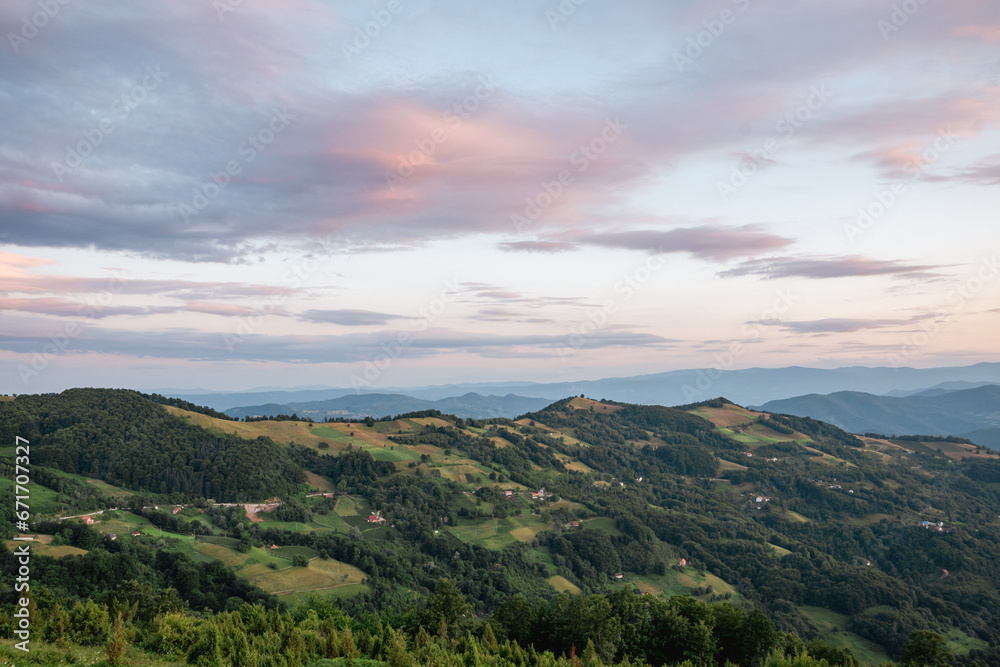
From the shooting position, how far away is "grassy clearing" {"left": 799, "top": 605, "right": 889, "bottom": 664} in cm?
11388

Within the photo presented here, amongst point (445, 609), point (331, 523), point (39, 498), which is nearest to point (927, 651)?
point (445, 609)

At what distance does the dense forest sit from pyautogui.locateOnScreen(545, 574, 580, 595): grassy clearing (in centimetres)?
112

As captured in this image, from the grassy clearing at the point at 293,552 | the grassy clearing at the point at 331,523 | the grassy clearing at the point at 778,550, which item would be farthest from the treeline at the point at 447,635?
the grassy clearing at the point at 778,550

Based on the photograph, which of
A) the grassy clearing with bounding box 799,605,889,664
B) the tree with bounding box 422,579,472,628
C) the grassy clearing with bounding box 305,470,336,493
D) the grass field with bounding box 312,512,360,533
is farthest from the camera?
the grassy clearing with bounding box 305,470,336,493

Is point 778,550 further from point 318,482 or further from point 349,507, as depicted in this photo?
point 318,482

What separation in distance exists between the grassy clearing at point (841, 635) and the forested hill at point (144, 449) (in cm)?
14463

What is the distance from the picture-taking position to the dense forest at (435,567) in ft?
171

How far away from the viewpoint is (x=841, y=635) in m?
123

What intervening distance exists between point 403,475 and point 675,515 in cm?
10090

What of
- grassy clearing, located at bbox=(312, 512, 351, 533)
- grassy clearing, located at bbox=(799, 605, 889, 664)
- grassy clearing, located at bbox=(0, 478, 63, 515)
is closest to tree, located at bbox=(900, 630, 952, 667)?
grassy clearing, located at bbox=(799, 605, 889, 664)

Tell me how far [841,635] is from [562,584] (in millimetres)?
65362

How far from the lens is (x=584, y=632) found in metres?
55.5

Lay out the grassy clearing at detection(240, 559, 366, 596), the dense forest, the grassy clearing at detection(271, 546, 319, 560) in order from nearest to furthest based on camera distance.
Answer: the dense forest
the grassy clearing at detection(240, 559, 366, 596)
the grassy clearing at detection(271, 546, 319, 560)

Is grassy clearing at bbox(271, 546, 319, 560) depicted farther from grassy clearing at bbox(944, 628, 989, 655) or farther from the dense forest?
grassy clearing at bbox(944, 628, 989, 655)
